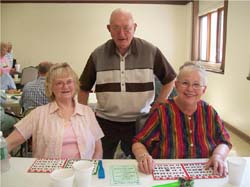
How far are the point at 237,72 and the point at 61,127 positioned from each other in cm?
351

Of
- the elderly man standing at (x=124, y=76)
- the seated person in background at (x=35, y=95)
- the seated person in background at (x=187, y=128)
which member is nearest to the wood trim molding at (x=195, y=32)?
the seated person in background at (x=35, y=95)

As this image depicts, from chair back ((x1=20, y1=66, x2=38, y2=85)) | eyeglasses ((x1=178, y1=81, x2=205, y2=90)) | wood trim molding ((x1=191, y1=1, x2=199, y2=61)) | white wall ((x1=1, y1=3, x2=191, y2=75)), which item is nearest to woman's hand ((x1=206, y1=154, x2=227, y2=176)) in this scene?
eyeglasses ((x1=178, y1=81, x2=205, y2=90))

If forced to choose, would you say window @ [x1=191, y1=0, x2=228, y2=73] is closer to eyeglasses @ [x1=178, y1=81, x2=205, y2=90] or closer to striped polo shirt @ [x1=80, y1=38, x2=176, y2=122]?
striped polo shirt @ [x1=80, y1=38, x2=176, y2=122]

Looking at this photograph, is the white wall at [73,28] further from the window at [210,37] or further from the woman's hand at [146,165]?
the woman's hand at [146,165]

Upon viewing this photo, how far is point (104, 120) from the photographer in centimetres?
209

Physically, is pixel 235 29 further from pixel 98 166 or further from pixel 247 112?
pixel 98 166

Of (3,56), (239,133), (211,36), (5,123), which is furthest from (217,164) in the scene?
(211,36)

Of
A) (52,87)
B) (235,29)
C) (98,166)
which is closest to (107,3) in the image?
(235,29)

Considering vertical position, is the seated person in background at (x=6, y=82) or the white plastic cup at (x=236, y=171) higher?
the seated person in background at (x=6, y=82)

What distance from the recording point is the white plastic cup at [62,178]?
1.07 metres

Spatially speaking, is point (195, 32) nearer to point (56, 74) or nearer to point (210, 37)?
point (210, 37)

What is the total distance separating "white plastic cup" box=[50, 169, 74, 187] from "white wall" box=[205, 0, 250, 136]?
11.4 ft

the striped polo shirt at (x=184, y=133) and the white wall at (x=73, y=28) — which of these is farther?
the white wall at (x=73, y=28)

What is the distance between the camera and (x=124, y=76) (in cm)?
197
